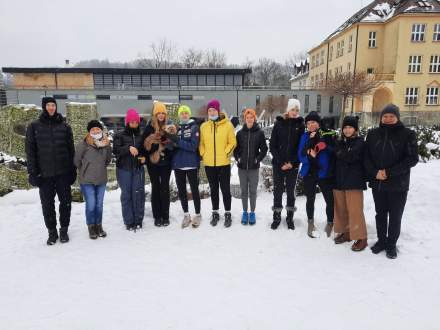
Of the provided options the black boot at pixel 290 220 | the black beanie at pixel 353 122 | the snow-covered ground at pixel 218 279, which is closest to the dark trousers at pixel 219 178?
the snow-covered ground at pixel 218 279

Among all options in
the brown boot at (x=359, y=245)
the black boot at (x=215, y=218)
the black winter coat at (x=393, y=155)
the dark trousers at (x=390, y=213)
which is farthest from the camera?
the black boot at (x=215, y=218)

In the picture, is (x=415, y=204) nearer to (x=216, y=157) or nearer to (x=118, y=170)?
(x=216, y=157)

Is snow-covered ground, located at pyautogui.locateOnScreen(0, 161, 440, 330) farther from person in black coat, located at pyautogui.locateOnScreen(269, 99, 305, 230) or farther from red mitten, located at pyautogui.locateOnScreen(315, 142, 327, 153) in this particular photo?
red mitten, located at pyautogui.locateOnScreen(315, 142, 327, 153)

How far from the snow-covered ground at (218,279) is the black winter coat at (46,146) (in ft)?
3.68

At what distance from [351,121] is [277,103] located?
1294 inches

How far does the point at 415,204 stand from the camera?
5.36m

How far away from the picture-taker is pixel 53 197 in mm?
4617

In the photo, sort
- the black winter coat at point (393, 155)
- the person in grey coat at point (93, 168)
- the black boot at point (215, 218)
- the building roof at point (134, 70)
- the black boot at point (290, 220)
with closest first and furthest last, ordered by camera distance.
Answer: the black winter coat at point (393, 155) < the person in grey coat at point (93, 168) < the black boot at point (290, 220) < the black boot at point (215, 218) < the building roof at point (134, 70)

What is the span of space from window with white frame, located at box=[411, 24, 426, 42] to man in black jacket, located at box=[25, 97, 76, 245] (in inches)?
1484

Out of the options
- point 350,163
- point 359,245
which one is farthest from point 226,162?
point 359,245

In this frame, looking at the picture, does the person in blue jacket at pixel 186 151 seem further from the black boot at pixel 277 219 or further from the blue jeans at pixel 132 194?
the black boot at pixel 277 219

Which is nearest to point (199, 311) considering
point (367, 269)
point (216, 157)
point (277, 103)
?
point (367, 269)

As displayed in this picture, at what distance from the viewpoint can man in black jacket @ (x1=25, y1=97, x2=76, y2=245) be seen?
14.4 ft

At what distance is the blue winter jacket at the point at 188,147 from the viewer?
16.3ft
